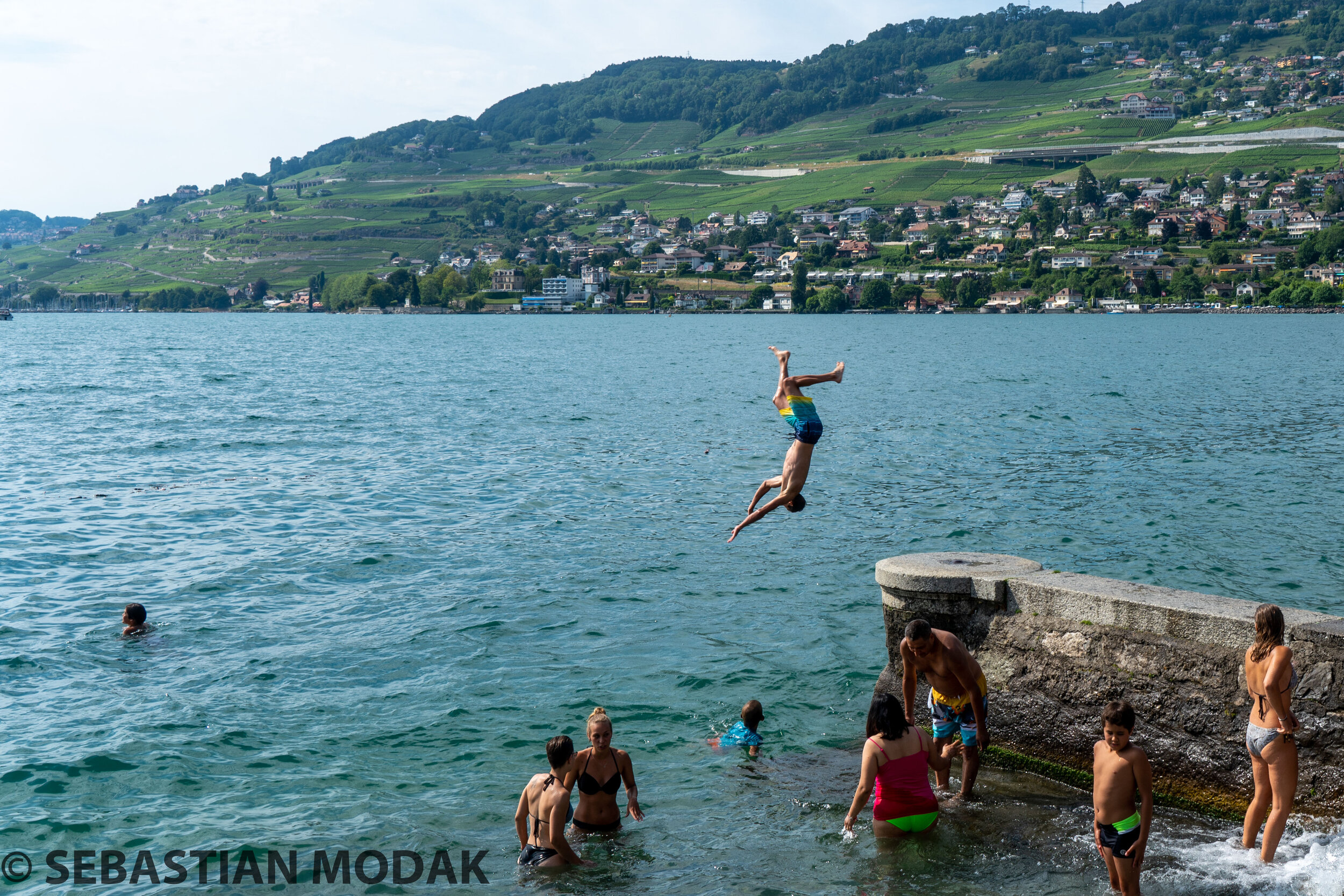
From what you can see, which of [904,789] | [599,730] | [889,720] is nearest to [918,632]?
[889,720]

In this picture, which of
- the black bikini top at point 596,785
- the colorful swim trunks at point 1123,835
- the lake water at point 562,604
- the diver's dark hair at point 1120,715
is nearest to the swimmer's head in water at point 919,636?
the lake water at point 562,604

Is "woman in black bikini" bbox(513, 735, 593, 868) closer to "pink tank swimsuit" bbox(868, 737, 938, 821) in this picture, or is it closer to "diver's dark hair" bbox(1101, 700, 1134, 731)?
"pink tank swimsuit" bbox(868, 737, 938, 821)

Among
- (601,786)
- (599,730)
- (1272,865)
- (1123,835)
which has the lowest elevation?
(1272,865)

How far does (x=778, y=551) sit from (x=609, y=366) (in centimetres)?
6622

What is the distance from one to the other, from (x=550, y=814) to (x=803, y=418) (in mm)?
4943

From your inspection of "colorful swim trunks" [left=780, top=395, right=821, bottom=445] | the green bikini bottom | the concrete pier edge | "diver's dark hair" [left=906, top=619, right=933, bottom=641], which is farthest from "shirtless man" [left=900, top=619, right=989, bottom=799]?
"colorful swim trunks" [left=780, top=395, right=821, bottom=445]

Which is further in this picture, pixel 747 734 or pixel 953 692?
pixel 747 734

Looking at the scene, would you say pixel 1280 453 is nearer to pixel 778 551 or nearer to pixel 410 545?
pixel 778 551

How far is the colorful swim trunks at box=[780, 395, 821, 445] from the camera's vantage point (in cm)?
1155

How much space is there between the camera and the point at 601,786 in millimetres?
10812

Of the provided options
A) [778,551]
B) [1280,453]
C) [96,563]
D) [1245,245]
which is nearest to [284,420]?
[96,563]

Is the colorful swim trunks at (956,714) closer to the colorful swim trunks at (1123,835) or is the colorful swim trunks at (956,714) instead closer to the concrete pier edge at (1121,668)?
the concrete pier edge at (1121,668)

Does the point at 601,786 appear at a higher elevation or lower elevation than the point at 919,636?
lower

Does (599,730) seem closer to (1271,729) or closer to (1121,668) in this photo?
(1121,668)
